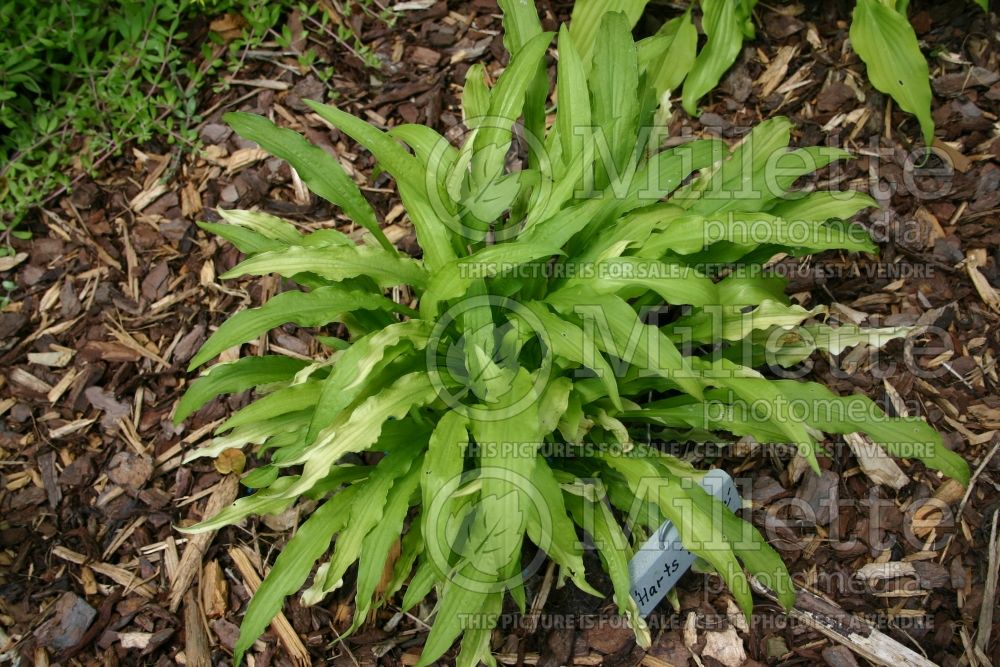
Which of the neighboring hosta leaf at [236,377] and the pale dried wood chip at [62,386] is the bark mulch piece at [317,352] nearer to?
the pale dried wood chip at [62,386]

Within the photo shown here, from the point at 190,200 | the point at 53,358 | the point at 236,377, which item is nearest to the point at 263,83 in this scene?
the point at 190,200

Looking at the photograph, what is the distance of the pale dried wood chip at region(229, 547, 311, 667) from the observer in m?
2.24

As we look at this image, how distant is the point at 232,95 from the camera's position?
3.08 meters

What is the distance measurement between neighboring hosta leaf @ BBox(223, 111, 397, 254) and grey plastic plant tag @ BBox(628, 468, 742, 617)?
946 millimetres

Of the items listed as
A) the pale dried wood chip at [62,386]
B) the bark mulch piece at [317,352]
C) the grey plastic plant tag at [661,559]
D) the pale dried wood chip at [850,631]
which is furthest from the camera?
the pale dried wood chip at [62,386]

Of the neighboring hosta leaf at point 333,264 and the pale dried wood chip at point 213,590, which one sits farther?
the pale dried wood chip at point 213,590

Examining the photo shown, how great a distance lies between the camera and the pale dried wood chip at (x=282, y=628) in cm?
224

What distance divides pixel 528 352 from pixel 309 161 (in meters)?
0.74

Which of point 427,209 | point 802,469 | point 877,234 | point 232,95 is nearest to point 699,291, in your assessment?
point 427,209

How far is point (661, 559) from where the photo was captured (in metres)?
2.00

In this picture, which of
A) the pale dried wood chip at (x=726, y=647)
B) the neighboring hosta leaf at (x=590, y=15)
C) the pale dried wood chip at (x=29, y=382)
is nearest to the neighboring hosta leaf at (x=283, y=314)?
the neighboring hosta leaf at (x=590, y=15)

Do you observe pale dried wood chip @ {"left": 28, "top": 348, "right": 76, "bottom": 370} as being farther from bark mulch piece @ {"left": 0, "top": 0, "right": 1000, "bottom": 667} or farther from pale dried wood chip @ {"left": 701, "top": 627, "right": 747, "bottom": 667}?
pale dried wood chip @ {"left": 701, "top": 627, "right": 747, "bottom": 667}

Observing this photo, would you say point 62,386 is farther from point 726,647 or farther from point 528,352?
point 726,647

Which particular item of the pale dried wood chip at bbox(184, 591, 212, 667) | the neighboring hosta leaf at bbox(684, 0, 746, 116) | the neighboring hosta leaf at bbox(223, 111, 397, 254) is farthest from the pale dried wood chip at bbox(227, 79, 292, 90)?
the pale dried wood chip at bbox(184, 591, 212, 667)
